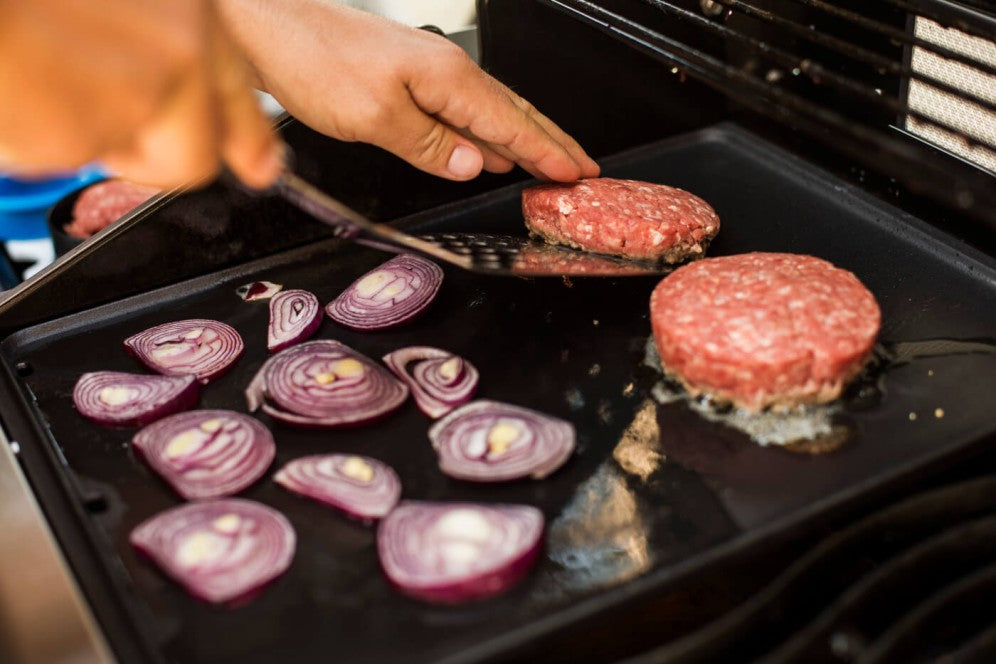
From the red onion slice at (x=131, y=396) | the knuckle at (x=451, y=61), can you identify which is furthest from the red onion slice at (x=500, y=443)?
the knuckle at (x=451, y=61)

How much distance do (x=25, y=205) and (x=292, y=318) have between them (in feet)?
4.27

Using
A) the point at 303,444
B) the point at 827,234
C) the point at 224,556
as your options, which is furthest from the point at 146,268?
the point at 827,234

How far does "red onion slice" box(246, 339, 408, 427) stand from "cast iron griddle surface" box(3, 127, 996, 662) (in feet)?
0.11

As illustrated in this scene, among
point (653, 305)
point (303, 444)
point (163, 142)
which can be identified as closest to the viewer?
point (163, 142)

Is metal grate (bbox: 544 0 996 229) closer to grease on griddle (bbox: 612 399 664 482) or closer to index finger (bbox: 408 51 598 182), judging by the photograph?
index finger (bbox: 408 51 598 182)

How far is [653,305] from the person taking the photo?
1.87 meters

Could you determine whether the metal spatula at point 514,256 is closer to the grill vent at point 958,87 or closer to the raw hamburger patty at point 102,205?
the grill vent at point 958,87

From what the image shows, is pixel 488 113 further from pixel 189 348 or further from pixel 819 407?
pixel 819 407

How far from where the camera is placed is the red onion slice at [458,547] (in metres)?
1.42

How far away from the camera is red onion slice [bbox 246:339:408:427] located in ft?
5.84

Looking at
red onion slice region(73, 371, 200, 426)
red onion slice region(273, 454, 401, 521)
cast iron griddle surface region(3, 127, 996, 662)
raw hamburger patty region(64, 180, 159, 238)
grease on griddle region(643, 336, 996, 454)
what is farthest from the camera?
raw hamburger patty region(64, 180, 159, 238)

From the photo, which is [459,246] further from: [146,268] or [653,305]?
[146,268]

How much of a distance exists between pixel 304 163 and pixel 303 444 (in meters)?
0.88

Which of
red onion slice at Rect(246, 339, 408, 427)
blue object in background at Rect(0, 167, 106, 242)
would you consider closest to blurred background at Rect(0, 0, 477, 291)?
blue object in background at Rect(0, 167, 106, 242)
